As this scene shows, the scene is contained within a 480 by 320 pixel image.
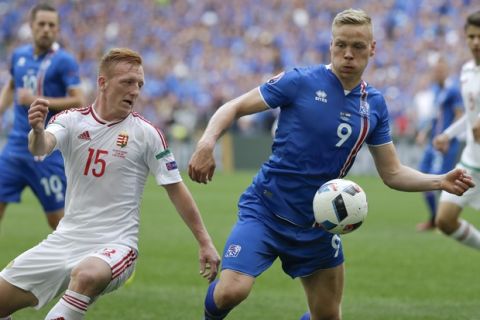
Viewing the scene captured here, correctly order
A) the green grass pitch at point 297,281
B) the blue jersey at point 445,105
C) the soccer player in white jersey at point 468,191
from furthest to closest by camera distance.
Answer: the blue jersey at point 445,105 → the soccer player in white jersey at point 468,191 → the green grass pitch at point 297,281

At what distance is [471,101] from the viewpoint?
10602mm

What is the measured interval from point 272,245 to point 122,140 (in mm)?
1209

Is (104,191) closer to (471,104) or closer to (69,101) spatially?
(69,101)

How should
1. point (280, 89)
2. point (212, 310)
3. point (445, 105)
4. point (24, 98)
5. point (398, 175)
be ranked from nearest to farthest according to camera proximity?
point (212, 310) → point (280, 89) → point (398, 175) → point (24, 98) → point (445, 105)

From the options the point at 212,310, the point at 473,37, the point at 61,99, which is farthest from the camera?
the point at 473,37

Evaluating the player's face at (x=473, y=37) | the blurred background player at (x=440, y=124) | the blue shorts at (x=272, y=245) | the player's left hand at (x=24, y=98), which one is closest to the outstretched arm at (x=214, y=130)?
the blue shorts at (x=272, y=245)

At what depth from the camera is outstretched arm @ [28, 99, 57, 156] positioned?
5.78m

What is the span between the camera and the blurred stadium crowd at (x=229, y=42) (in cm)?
2992

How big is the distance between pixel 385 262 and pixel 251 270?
20.3 ft

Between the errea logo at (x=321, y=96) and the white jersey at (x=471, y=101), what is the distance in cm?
434

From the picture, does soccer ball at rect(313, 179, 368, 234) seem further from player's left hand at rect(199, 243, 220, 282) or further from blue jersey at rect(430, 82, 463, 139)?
blue jersey at rect(430, 82, 463, 139)

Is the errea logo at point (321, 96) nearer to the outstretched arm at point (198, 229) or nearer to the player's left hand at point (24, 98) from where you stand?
the outstretched arm at point (198, 229)

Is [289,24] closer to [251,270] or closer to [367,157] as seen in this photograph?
[367,157]

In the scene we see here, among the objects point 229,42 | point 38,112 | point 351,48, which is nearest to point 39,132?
point 38,112
